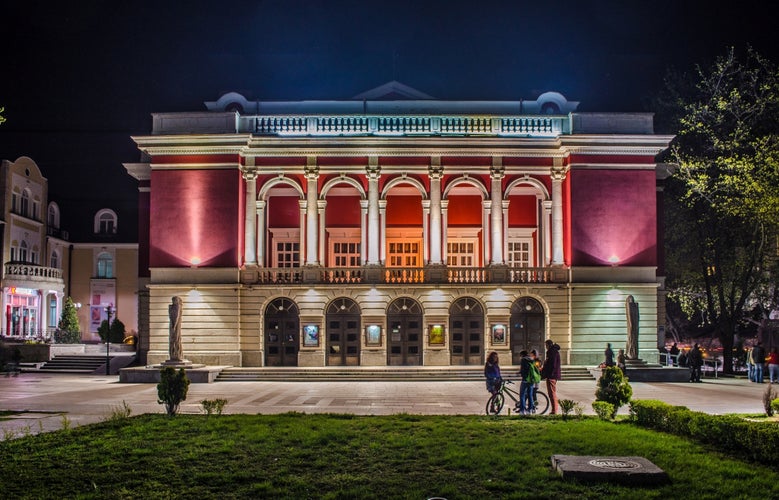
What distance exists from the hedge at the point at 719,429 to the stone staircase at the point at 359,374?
15.5 m

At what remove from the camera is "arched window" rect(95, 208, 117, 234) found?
180ft

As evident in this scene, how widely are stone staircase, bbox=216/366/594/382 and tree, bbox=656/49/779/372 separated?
8918 mm

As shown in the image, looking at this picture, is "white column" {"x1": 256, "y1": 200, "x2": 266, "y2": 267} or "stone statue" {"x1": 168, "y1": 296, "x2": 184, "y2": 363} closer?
"stone statue" {"x1": 168, "y1": 296, "x2": 184, "y2": 363}

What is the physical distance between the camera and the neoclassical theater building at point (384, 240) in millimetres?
32781

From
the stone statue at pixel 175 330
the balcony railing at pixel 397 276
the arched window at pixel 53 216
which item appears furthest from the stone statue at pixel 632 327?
the arched window at pixel 53 216

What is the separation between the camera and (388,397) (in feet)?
78.2

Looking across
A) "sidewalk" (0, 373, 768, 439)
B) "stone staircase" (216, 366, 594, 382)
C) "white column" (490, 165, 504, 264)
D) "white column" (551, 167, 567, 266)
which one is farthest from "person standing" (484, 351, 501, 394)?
"white column" (551, 167, 567, 266)

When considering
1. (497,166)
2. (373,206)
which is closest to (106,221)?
(373,206)

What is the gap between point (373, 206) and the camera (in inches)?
1342

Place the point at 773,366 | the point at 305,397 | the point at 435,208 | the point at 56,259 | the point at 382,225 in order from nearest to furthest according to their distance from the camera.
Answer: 1. the point at 305,397
2. the point at 773,366
3. the point at 435,208
4. the point at 382,225
5. the point at 56,259

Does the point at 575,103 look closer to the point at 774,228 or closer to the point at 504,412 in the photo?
the point at 774,228

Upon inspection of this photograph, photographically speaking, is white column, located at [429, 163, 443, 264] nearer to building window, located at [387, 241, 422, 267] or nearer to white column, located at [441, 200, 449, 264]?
white column, located at [441, 200, 449, 264]

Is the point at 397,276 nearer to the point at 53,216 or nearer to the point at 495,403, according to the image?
the point at 495,403

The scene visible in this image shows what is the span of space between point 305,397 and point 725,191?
2080cm
